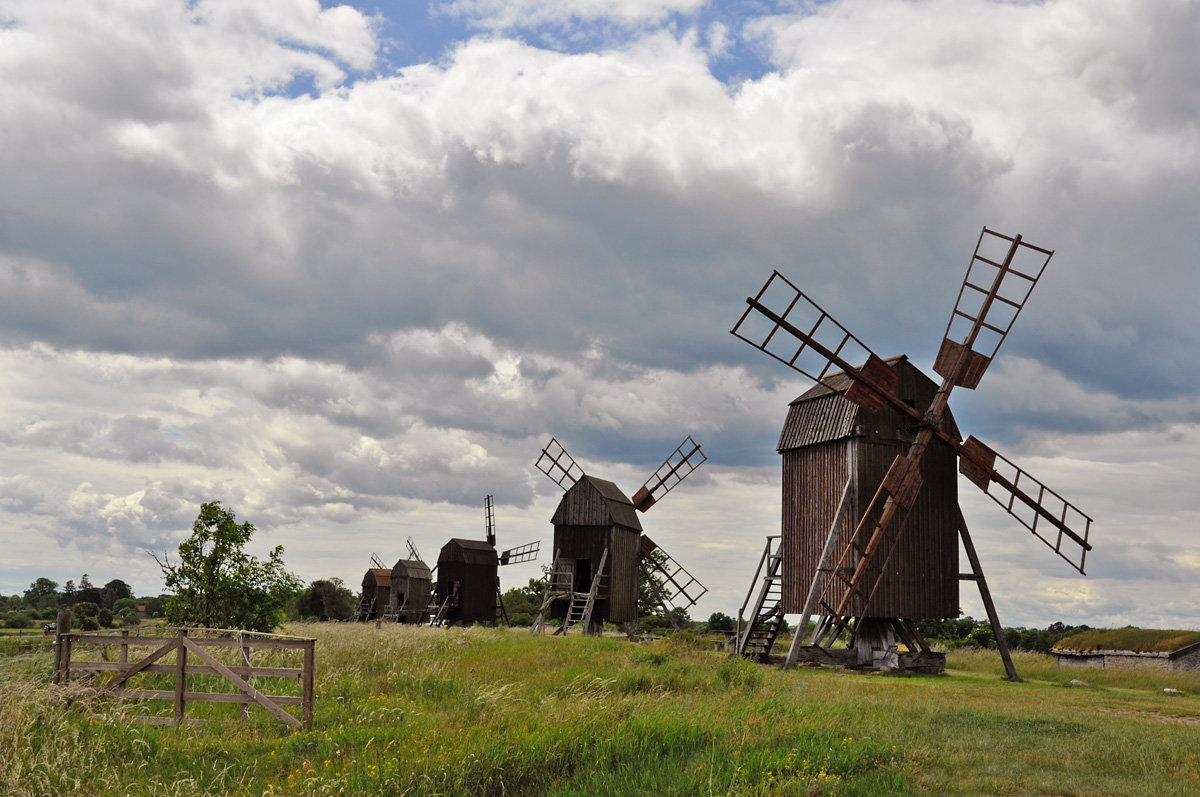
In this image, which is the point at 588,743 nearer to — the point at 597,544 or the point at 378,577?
the point at 597,544

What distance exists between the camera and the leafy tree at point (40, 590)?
7531 centimetres

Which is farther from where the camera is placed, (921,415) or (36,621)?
(36,621)

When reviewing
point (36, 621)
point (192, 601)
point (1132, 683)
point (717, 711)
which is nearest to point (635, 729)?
point (717, 711)

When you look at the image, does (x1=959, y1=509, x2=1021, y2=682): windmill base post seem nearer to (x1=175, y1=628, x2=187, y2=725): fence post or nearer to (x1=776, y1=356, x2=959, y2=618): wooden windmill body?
(x1=776, y1=356, x2=959, y2=618): wooden windmill body

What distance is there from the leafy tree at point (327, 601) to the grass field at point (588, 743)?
186 ft

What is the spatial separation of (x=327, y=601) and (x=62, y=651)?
59.7 m

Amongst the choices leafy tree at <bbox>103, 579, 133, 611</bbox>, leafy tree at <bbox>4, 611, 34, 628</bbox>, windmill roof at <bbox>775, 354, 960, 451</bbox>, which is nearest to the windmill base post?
windmill roof at <bbox>775, 354, 960, 451</bbox>

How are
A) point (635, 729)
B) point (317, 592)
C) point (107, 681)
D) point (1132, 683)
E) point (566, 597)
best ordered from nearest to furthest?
point (635, 729) → point (107, 681) → point (1132, 683) → point (566, 597) → point (317, 592)

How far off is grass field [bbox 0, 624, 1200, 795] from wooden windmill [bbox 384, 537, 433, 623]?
39666mm

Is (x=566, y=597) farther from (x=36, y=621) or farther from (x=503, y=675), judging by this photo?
(x=36, y=621)

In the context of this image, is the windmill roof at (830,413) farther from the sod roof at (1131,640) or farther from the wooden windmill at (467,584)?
the wooden windmill at (467,584)

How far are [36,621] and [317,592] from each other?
Result: 2456cm

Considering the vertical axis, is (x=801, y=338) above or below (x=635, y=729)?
above

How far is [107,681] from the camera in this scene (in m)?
14.0
